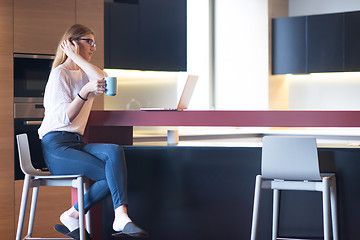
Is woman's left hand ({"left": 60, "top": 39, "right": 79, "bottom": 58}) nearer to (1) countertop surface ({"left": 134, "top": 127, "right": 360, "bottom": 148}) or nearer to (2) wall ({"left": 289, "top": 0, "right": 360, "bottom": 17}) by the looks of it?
(1) countertop surface ({"left": 134, "top": 127, "right": 360, "bottom": 148})

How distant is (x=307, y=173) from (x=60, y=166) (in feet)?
4.51

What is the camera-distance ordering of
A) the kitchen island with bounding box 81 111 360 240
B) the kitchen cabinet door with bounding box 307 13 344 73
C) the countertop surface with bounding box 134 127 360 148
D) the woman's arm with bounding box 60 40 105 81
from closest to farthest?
the woman's arm with bounding box 60 40 105 81, the kitchen island with bounding box 81 111 360 240, the countertop surface with bounding box 134 127 360 148, the kitchen cabinet door with bounding box 307 13 344 73

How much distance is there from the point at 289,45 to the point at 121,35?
2.01 meters

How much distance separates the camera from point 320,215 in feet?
11.4

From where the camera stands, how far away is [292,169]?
3.16 meters

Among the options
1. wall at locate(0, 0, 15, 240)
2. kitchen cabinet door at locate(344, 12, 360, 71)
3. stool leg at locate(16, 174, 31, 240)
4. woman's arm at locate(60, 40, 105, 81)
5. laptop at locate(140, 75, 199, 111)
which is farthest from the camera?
kitchen cabinet door at locate(344, 12, 360, 71)

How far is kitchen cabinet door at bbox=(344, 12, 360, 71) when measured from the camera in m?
5.85

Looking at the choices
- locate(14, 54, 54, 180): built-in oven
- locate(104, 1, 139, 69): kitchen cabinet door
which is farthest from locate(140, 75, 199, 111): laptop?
locate(104, 1, 139, 69): kitchen cabinet door

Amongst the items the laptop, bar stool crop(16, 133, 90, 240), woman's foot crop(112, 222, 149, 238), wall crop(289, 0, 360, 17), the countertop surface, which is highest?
wall crop(289, 0, 360, 17)

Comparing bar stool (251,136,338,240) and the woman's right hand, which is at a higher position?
the woman's right hand

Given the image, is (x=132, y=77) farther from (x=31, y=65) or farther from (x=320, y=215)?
(x=320, y=215)

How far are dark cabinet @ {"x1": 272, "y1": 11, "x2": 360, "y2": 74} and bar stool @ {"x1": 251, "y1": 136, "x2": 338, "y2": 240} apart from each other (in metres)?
3.01

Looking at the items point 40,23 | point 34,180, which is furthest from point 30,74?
point 34,180

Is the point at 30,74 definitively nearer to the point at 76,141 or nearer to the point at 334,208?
the point at 76,141
